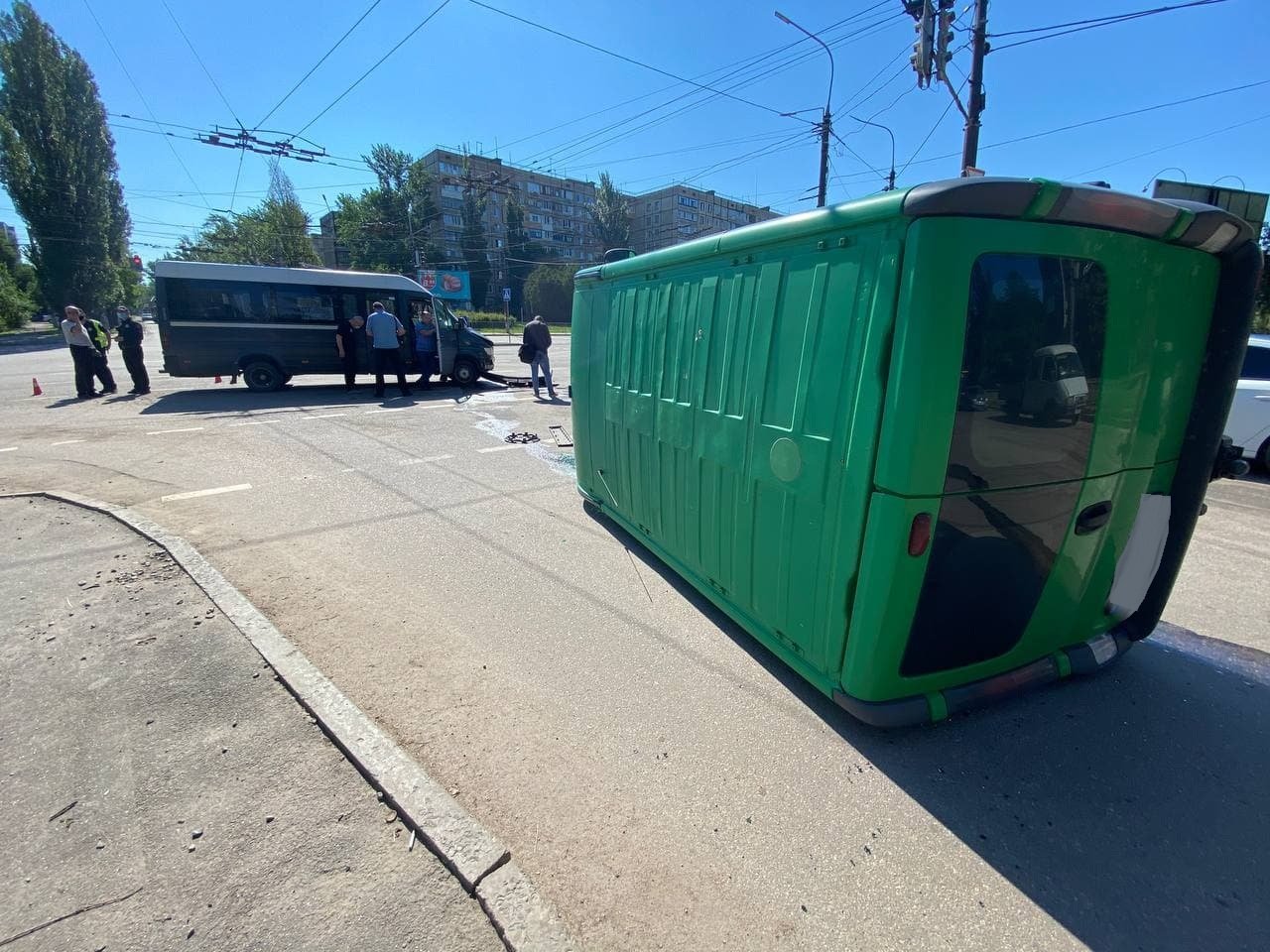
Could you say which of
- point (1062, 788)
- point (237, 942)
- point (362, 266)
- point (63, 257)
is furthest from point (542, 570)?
point (362, 266)

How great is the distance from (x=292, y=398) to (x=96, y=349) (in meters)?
3.66

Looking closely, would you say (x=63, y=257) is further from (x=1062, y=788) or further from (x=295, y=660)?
(x=1062, y=788)

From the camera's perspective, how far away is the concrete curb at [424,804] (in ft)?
5.62

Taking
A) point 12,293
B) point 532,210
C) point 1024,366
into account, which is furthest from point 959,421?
point 532,210

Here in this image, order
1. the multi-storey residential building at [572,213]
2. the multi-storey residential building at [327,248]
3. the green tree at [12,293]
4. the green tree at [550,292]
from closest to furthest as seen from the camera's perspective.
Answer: the green tree at [12,293], the multi-storey residential building at [327,248], the green tree at [550,292], the multi-storey residential building at [572,213]

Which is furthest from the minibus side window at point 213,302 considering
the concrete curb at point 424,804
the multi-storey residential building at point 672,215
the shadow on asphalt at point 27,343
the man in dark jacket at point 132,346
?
the multi-storey residential building at point 672,215

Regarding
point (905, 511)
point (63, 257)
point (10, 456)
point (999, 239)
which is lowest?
point (10, 456)

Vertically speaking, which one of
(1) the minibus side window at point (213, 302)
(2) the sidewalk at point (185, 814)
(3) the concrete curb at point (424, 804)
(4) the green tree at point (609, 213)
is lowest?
(2) the sidewalk at point (185, 814)

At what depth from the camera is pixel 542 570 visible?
4.29 metres

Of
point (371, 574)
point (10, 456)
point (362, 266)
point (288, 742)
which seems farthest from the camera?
point (362, 266)

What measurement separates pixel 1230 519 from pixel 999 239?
572 centimetres

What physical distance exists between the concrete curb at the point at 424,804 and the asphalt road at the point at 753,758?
9cm

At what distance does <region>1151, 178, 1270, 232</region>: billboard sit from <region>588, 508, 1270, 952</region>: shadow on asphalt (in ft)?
7.66

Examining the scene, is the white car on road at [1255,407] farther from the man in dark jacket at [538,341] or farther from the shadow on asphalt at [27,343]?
the shadow on asphalt at [27,343]
